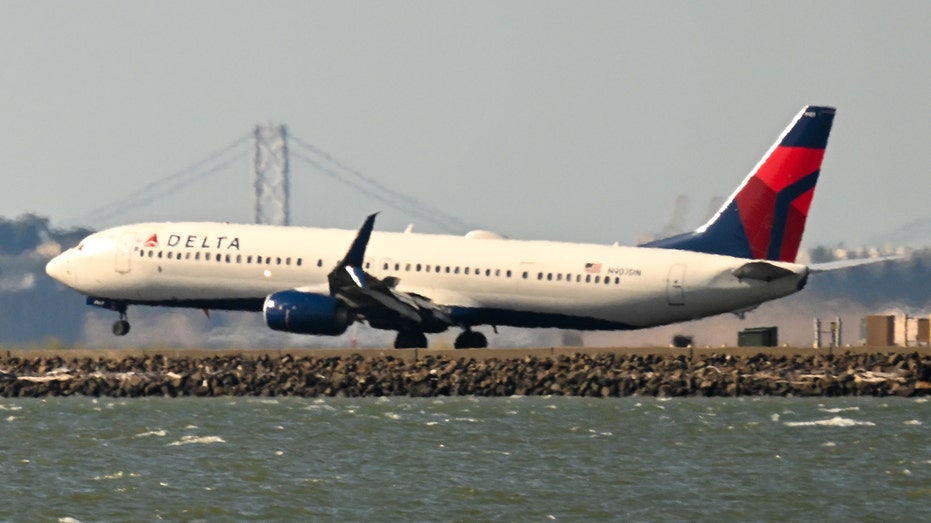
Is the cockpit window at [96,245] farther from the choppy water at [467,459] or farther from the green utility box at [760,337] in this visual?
the green utility box at [760,337]

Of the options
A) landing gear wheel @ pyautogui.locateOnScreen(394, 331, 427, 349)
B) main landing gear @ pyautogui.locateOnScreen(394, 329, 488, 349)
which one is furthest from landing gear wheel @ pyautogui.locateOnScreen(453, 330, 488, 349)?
landing gear wheel @ pyautogui.locateOnScreen(394, 331, 427, 349)

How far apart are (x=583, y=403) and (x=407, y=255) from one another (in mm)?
9412

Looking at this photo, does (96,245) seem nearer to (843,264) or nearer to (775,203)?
(775,203)

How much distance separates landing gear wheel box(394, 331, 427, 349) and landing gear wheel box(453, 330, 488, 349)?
1172 mm

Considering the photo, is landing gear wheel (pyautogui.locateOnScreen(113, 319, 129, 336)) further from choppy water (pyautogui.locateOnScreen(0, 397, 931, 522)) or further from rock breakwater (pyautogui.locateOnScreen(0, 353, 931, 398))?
choppy water (pyautogui.locateOnScreen(0, 397, 931, 522))

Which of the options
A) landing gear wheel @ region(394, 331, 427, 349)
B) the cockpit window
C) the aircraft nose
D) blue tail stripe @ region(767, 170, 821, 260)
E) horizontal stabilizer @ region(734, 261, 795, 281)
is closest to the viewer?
horizontal stabilizer @ region(734, 261, 795, 281)

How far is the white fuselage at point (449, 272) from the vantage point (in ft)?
222

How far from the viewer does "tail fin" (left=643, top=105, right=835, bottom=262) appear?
2714 inches

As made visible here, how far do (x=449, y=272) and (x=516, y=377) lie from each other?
15.0ft

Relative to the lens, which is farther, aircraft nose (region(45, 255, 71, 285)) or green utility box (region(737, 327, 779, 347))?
aircraft nose (region(45, 255, 71, 285))

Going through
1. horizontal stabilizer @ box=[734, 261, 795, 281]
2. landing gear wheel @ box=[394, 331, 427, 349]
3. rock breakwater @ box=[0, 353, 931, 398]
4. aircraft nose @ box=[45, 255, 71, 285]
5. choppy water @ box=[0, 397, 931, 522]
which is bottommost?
choppy water @ box=[0, 397, 931, 522]

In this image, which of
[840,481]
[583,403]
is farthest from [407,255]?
[840,481]

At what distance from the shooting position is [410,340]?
72.3 metres

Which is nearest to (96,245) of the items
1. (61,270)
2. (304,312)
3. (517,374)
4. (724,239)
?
(61,270)
